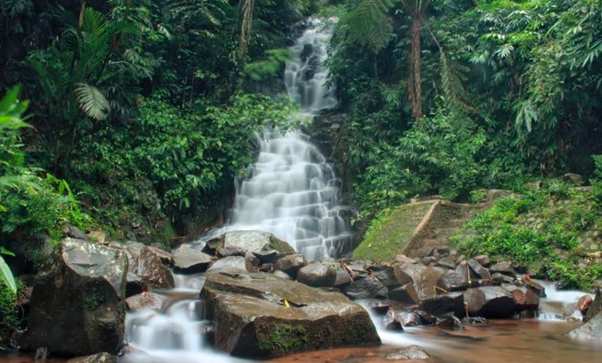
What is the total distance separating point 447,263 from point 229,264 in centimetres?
324

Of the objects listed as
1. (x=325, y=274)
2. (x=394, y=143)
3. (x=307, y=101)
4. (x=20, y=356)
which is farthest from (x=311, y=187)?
(x=20, y=356)

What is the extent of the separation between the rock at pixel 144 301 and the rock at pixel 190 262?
1377mm

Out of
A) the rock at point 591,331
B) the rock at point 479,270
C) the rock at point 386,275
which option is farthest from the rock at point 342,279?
the rock at point 591,331

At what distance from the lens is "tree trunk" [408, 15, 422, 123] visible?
499 inches

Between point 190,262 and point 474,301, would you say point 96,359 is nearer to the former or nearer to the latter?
point 190,262

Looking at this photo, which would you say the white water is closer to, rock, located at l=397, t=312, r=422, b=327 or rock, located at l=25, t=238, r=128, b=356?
rock, located at l=397, t=312, r=422, b=327

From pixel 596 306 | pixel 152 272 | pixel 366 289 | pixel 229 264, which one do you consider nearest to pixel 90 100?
pixel 152 272

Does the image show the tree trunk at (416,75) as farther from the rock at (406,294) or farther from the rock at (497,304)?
the rock at (497,304)

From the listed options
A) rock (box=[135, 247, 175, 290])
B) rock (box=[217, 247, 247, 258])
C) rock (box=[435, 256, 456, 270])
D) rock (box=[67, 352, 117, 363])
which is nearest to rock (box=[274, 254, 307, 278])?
rock (box=[217, 247, 247, 258])

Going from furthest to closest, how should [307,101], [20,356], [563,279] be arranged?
[307,101]
[563,279]
[20,356]

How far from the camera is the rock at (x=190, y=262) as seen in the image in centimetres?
758

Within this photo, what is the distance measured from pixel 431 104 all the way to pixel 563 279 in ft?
22.1

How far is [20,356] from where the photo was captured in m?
4.82

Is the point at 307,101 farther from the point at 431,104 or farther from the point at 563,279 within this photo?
the point at 563,279
